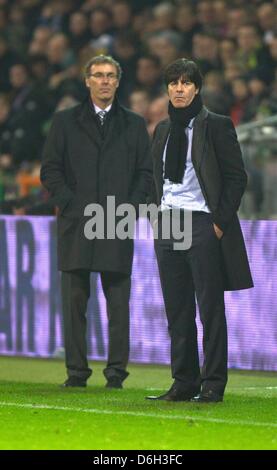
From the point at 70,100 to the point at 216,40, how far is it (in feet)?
5.72

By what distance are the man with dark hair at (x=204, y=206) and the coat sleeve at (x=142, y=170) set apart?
1.25m

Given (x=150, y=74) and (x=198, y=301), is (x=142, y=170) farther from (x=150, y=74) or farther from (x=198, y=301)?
(x=150, y=74)

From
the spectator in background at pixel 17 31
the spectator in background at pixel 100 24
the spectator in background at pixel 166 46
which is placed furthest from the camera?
the spectator in background at pixel 17 31

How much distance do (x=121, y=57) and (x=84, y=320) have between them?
737 centimetres

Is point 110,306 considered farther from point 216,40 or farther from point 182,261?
point 216,40

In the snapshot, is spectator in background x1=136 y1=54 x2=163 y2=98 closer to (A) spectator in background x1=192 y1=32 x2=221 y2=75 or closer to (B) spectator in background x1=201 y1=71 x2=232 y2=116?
(A) spectator in background x1=192 y1=32 x2=221 y2=75

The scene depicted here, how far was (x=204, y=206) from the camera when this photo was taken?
27.1 ft

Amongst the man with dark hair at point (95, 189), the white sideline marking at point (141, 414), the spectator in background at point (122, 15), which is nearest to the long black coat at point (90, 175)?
the man with dark hair at point (95, 189)

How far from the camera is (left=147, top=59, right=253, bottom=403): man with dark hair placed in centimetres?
826

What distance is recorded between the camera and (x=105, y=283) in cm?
974

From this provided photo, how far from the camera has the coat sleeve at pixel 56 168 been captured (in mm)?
9586

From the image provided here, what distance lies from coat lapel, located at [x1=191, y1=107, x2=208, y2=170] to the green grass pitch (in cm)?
143

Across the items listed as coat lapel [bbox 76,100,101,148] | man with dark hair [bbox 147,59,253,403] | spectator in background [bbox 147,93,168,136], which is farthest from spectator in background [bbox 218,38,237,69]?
man with dark hair [bbox 147,59,253,403]

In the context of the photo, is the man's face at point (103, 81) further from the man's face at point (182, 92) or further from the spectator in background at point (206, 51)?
the spectator in background at point (206, 51)
